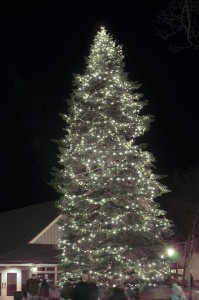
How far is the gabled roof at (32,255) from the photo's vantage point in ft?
115

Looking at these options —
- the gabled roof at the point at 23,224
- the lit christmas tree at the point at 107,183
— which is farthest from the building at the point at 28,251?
the lit christmas tree at the point at 107,183

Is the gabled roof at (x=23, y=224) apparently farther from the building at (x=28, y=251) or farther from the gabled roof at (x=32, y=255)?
the gabled roof at (x=32, y=255)

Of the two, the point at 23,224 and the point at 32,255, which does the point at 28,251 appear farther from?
the point at 23,224

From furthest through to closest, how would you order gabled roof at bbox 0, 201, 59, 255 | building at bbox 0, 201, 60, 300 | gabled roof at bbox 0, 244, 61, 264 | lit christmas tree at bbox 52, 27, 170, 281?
gabled roof at bbox 0, 201, 59, 255
building at bbox 0, 201, 60, 300
gabled roof at bbox 0, 244, 61, 264
lit christmas tree at bbox 52, 27, 170, 281

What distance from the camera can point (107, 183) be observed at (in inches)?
1114

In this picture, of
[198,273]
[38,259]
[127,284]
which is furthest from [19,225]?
[198,273]

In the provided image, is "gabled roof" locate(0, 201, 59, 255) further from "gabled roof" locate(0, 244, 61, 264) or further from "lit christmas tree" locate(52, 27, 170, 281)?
"lit christmas tree" locate(52, 27, 170, 281)

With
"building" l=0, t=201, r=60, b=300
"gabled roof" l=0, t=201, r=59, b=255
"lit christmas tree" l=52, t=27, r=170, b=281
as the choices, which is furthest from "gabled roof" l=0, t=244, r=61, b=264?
"lit christmas tree" l=52, t=27, r=170, b=281

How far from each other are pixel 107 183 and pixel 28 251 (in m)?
10.8

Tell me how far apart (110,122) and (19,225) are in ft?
56.7

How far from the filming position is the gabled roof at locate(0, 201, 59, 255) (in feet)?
128

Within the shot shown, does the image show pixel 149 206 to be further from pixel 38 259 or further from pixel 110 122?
pixel 38 259

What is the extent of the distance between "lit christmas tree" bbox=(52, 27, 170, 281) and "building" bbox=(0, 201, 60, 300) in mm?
4853

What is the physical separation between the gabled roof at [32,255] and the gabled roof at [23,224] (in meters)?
0.81
